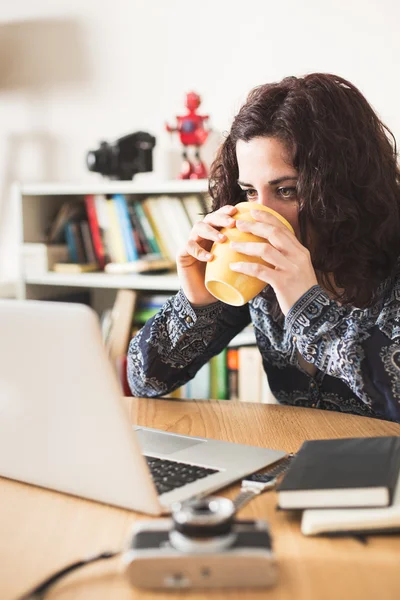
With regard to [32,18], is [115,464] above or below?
below

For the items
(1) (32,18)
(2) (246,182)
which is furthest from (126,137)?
(2) (246,182)

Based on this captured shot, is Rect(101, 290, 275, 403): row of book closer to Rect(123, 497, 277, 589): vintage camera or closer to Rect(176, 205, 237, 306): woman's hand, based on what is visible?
Rect(176, 205, 237, 306): woman's hand

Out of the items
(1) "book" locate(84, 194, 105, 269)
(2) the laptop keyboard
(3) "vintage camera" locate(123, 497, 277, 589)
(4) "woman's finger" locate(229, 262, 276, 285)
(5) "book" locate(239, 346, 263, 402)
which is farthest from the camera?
(1) "book" locate(84, 194, 105, 269)

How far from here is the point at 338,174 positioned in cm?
137

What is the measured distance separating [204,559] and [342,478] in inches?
9.0

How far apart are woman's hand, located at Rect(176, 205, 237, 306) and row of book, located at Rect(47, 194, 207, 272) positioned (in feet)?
3.52

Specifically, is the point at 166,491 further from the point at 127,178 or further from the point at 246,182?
the point at 127,178

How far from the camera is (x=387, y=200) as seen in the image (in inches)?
56.1

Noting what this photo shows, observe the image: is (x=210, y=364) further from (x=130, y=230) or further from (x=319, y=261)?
(x=319, y=261)

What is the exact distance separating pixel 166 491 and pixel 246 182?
2.25 ft

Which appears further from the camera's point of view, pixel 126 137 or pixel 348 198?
pixel 126 137

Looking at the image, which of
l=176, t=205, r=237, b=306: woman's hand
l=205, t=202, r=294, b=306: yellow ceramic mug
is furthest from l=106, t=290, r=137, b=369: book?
l=205, t=202, r=294, b=306: yellow ceramic mug

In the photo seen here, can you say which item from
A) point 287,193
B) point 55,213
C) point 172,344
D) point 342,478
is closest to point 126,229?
point 55,213

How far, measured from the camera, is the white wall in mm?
2439
